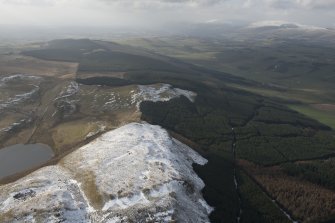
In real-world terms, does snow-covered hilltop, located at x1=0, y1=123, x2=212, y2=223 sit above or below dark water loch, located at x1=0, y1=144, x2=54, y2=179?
above

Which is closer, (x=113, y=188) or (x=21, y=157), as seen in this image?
(x=113, y=188)

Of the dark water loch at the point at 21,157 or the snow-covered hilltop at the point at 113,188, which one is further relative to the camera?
the dark water loch at the point at 21,157

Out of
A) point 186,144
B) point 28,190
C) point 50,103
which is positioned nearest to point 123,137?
point 186,144

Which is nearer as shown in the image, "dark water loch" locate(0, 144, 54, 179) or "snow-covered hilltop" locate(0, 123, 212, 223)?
"snow-covered hilltop" locate(0, 123, 212, 223)

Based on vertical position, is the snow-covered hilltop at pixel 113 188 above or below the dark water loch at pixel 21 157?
above

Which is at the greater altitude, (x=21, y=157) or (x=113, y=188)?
(x=113, y=188)

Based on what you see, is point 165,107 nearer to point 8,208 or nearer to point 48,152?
point 48,152
